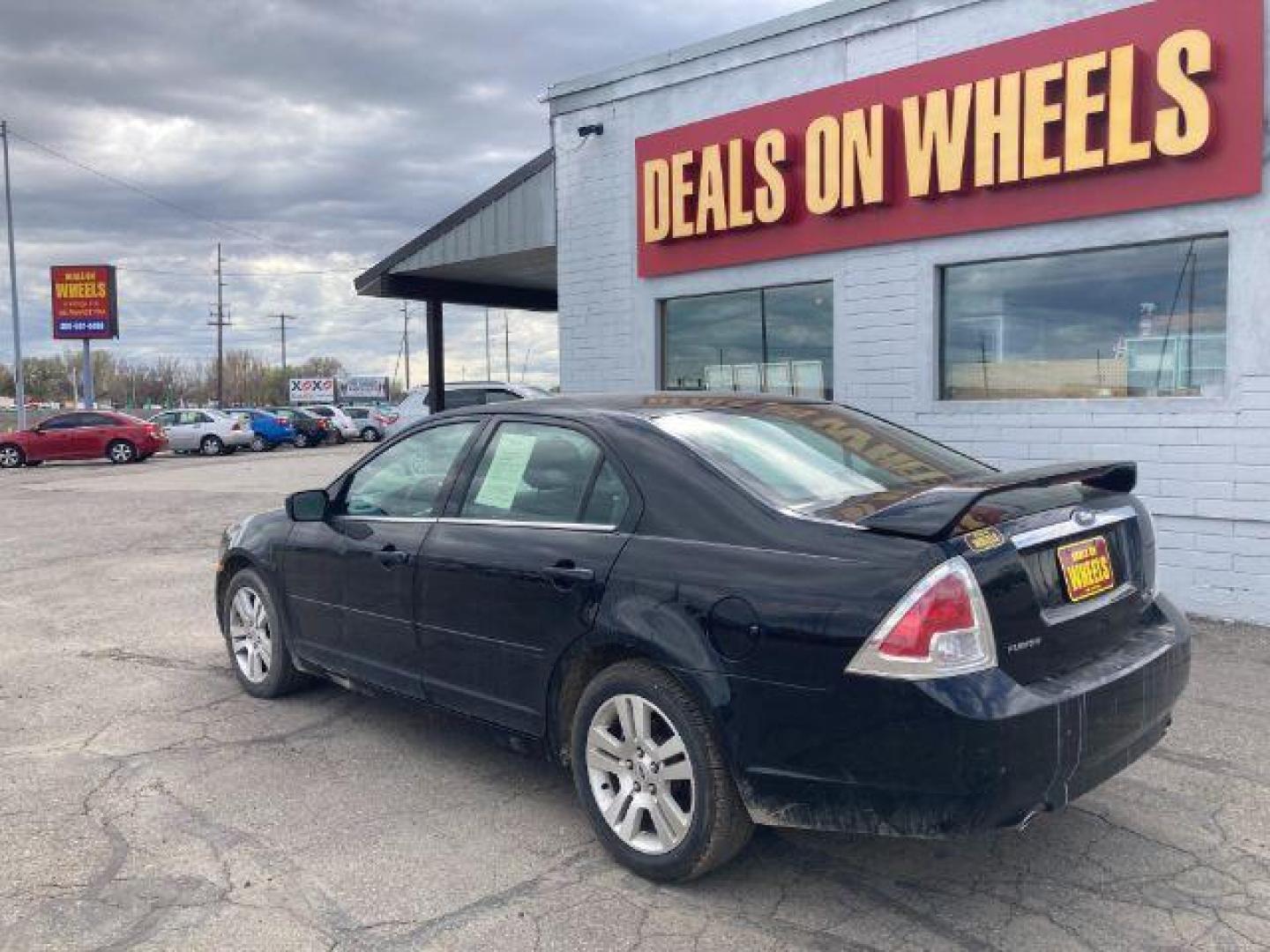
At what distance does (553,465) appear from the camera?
3.95 m

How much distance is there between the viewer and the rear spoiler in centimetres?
292

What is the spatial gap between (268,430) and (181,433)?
343cm

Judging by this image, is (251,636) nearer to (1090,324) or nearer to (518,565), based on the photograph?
(518,565)

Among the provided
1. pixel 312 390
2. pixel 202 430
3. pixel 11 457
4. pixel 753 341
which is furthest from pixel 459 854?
pixel 312 390

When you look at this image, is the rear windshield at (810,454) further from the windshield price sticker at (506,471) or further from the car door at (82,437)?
the car door at (82,437)

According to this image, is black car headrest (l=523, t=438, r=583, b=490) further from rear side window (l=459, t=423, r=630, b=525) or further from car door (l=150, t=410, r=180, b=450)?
car door (l=150, t=410, r=180, b=450)

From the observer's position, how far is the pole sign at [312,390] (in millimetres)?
74375

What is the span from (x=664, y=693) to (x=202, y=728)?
2779 millimetres

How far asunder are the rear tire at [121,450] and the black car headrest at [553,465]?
27.6m

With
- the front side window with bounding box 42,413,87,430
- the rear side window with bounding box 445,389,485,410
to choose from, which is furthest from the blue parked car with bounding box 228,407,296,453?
the rear side window with bounding box 445,389,485,410

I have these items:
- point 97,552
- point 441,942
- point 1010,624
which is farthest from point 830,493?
point 97,552

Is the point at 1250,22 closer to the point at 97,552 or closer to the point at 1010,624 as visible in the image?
the point at 1010,624

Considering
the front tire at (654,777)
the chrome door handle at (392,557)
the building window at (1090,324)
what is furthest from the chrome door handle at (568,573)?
the building window at (1090,324)

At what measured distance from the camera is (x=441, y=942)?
3059mm
